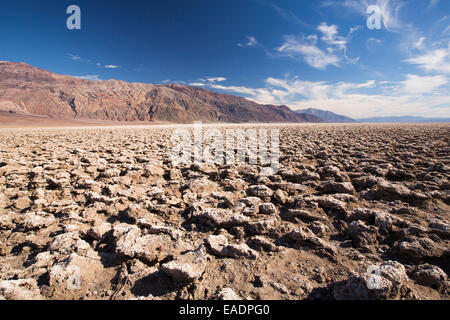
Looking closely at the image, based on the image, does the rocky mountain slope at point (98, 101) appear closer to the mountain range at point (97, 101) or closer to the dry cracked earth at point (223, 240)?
the mountain range at point (97, 101)

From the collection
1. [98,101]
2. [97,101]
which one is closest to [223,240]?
[97,101]

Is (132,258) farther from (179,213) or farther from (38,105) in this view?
(38,105)

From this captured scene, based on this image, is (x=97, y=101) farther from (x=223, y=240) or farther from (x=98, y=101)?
(x=223, y=240)

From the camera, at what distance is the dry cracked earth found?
1159 mm

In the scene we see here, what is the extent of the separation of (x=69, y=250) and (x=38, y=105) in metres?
96.6

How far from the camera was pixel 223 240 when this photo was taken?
159cm

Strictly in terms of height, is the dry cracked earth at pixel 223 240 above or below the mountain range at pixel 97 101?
below

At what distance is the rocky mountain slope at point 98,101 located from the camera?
71562 mm

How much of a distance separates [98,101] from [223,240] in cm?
10348

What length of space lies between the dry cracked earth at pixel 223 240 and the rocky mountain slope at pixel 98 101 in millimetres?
82866

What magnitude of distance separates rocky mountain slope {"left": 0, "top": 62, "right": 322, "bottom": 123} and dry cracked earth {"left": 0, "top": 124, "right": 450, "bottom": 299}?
82.9 metres

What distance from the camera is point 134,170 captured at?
3.45 m

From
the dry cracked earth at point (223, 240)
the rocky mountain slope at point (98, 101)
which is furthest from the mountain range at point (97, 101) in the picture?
the dry cracked earth at point (223, 240)
